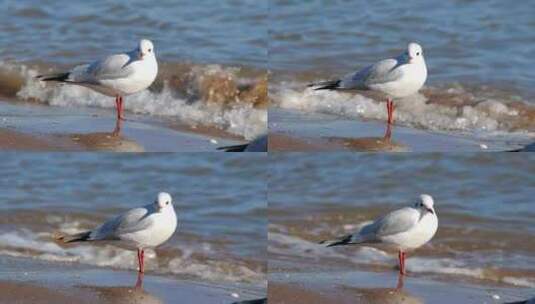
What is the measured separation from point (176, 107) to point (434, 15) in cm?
343

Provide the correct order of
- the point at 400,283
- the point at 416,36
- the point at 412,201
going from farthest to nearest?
the point at 416,36 < the point at 412,201 < the point at 400,283

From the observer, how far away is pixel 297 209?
Answer: 952 centimetres

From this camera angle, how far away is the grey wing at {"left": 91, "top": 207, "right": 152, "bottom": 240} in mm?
7898

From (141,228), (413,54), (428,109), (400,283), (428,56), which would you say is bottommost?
(400,283)

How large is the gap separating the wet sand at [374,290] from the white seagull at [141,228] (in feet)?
2.43

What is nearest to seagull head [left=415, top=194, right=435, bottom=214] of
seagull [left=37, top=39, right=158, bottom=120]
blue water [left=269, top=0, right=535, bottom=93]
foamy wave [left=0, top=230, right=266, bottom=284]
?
foamy wave [left=0, top=230, right=266, bottom=284]

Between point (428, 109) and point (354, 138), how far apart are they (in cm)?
134

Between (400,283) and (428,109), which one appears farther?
(428,109)

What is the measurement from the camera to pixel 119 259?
8414mm

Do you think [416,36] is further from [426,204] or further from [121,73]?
[426,204]

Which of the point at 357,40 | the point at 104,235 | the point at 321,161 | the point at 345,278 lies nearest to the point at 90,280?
the point at 104,235

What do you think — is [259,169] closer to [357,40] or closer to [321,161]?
[321,161]

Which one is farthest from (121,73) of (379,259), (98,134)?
(379,259)

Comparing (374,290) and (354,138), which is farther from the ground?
(354,138)
